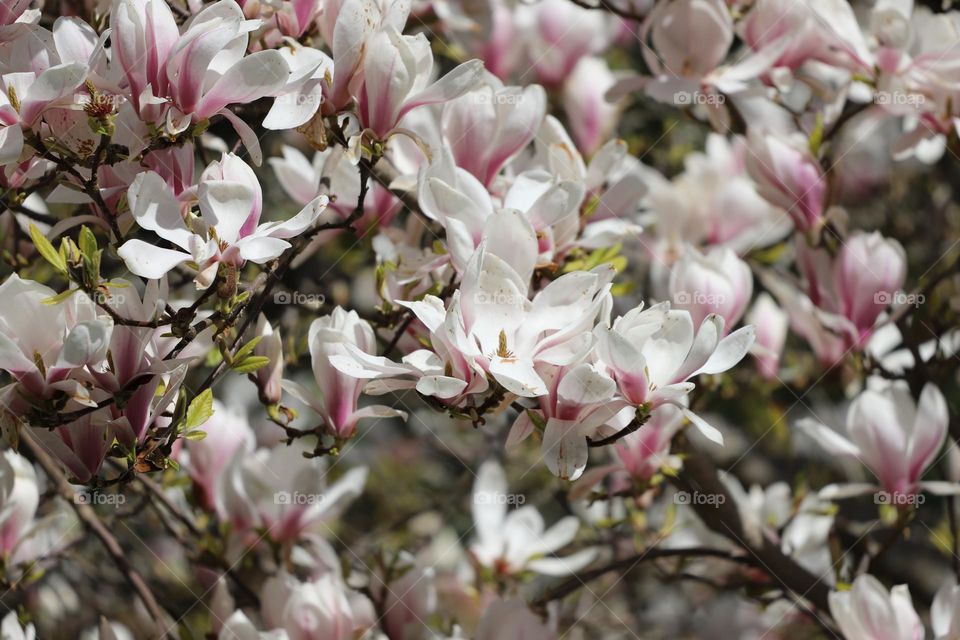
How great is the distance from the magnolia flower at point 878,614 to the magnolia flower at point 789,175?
21.0 inches

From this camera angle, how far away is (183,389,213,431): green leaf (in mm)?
991

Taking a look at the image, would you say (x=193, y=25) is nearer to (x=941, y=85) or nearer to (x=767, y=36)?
(x=767, y=36)

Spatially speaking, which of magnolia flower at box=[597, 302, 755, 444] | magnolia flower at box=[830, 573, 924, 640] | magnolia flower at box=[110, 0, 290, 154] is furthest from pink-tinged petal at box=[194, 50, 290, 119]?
magnolia flower at box=[830, 573, 924, 640]

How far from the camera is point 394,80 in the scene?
1076mm

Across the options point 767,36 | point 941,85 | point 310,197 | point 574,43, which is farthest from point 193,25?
point 574,43

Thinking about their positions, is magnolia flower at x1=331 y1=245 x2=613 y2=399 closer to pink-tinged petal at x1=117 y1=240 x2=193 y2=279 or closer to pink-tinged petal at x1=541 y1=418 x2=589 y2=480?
pink-tinged petal at x1=541 y1=418 x2=589 y2=480

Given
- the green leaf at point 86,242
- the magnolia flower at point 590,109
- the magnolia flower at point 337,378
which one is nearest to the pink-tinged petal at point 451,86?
the magnolia flower at point 337,378

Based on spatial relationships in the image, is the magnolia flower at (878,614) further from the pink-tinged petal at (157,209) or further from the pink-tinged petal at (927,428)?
the pink-tinged petal at (157,209)

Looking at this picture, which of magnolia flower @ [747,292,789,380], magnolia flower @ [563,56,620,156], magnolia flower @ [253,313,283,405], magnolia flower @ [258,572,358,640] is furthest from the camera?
magnolia flower @ [563,56,620,156]

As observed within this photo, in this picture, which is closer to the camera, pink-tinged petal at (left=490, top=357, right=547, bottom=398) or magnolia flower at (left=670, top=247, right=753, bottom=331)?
pink-tinged petal at (left=490, top=357, right=547, bottom=398)

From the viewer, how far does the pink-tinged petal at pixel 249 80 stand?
0.96m

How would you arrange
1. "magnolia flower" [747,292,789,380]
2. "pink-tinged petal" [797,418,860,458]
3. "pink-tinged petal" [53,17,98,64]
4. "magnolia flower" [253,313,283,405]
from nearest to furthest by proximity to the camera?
1. "pink-tinged petal" [53,17,98,64]
2. "magnolia flower" [253,313,283,405]
3. "pink-tinged petal" [797,418,860,458]
4. "magnolia flower" [747,292,789,380]

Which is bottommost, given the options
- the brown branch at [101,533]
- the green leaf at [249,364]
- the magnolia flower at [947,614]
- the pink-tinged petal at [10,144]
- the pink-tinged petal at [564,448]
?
the brown branch at [101,533]

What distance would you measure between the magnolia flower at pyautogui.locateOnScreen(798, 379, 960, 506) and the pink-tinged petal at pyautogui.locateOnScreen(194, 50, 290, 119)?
818mm
